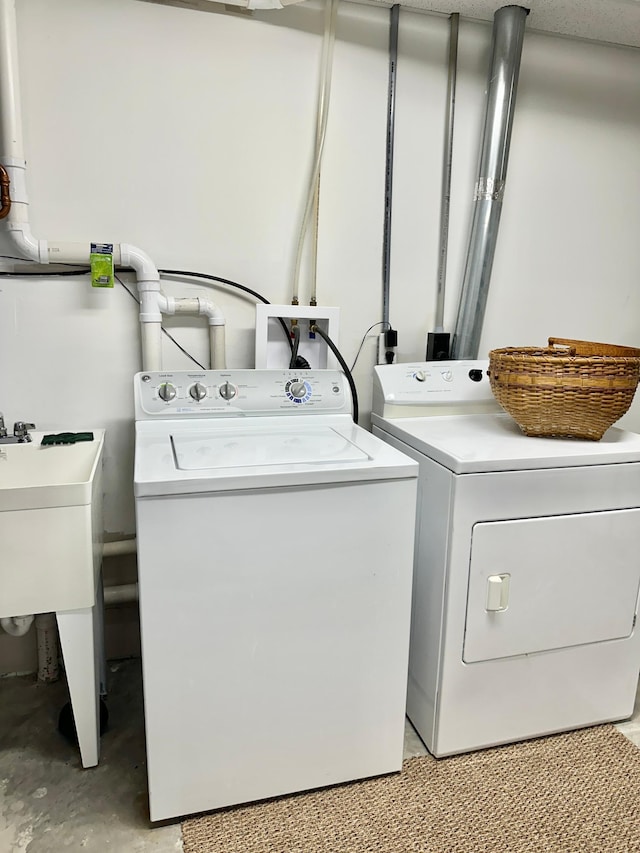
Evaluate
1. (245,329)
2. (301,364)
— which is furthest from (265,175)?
(301,364)

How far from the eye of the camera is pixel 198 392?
1679 millimetres

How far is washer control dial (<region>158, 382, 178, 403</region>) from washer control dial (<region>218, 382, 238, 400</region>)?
133 millimetres

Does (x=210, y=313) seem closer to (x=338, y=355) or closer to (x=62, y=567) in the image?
(x=338, y=355)

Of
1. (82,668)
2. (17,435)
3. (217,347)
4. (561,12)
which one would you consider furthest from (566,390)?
(17,435)

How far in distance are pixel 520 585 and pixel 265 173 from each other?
1.44m

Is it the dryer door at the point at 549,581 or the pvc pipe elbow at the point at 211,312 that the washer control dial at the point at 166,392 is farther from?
the dryer door at the point at 549,581

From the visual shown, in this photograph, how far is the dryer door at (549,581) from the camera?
147 centimetres

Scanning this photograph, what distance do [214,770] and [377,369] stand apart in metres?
1.20

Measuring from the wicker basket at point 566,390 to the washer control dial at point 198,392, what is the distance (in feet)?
2.79

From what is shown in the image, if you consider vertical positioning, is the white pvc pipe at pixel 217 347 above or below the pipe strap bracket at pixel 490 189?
below

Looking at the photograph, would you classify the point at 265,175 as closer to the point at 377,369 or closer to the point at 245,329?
the point at 245,329

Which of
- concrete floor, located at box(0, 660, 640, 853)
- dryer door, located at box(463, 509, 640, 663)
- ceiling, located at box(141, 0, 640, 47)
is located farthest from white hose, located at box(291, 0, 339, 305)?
concrete floor, located at box(0, 660, 640, 853)

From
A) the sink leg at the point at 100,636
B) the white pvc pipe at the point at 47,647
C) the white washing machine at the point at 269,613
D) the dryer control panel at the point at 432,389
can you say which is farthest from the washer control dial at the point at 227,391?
the white pvc pipe at the point at 47,647

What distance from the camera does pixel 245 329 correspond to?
76.5 inches
